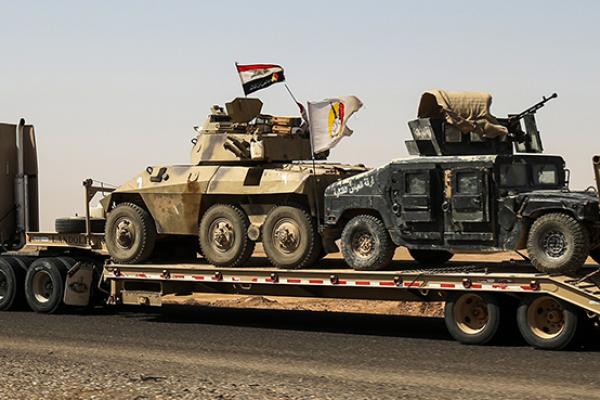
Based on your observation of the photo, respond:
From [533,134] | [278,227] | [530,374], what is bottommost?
[530,374]

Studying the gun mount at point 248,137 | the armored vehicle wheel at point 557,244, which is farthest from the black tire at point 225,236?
the armored vehicle wheel at point 557,244

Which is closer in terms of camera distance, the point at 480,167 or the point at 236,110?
the point at 480,167

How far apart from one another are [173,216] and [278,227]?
2.72 metres

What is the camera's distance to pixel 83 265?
2312 cm

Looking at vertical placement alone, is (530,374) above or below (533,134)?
below

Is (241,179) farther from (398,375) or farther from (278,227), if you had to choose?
(398,375)

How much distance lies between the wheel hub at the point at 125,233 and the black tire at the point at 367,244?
5161 millimetres

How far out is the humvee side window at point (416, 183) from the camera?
17.3 meters

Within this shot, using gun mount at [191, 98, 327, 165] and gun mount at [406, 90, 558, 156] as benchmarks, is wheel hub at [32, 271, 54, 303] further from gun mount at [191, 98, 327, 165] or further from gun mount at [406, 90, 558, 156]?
gun mount at [406, 90, 558, 156]

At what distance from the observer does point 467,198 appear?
55.4 feet

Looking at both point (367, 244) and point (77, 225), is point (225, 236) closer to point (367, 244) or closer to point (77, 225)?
point (367, 244)

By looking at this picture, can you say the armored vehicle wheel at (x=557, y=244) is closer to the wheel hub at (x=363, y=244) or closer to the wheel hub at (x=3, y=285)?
the wheel hub at (x=363, y=244)

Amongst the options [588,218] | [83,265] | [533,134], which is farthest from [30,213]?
[588,218]

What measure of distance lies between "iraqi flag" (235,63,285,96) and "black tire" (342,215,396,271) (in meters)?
4.24
